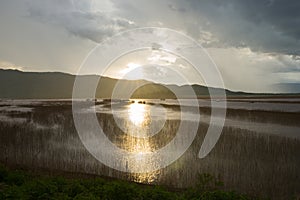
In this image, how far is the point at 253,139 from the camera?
23.4 m

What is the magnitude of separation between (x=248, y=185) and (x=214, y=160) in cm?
402

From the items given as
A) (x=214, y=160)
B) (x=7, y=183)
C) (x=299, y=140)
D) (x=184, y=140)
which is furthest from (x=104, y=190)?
(x=299, y=140)

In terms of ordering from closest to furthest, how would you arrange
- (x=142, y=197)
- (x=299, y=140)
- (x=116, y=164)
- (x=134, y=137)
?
(x=142, y=197) < (x=116, y=164) < (x=299, y=140) < (x=134, y=137)

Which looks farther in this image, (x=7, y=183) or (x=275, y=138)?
(x=275, y=138)

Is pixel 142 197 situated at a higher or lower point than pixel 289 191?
higher

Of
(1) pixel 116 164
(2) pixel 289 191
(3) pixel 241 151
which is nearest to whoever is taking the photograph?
(2) pixel 289 191

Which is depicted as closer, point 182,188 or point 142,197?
point 142,197

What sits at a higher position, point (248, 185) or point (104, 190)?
point (104, 190)

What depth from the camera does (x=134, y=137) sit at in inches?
989

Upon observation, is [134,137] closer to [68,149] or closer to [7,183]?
[68,149]

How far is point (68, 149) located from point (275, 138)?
15687 mm

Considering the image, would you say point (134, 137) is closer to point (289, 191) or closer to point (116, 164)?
point (116, 164)

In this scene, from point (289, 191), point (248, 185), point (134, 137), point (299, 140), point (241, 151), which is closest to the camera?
point (289, 191)

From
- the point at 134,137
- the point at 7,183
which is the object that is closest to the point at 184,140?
the point at 134,137
